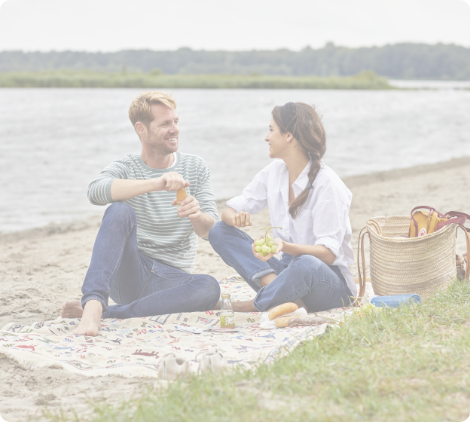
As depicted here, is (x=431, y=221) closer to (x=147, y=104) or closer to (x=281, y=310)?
(x=281, y=310)

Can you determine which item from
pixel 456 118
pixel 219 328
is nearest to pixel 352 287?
pixel 219 328

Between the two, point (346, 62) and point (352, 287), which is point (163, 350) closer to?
point (352, 287)

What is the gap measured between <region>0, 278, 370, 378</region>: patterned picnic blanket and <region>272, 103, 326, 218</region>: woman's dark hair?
0.83 metres

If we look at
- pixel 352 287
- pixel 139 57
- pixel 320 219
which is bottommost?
pixel 352 287

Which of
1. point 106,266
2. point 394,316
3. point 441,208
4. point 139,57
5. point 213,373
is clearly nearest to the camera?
point 213,373

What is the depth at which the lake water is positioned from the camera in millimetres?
11102

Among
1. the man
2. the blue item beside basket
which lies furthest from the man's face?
the blue item beside basket

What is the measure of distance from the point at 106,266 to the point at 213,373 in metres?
1.27

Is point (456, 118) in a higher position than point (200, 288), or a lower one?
higher

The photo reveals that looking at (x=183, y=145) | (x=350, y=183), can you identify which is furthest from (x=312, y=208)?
(x=183, y=145)

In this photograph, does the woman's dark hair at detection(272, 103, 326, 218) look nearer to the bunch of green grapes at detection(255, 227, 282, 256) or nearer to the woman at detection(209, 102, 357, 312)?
the woman at detection(209, 102, 357, 312)

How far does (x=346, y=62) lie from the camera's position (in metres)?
109

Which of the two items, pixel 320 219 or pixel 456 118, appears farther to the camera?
pixel 456 118

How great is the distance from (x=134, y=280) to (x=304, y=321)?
1.25 m
